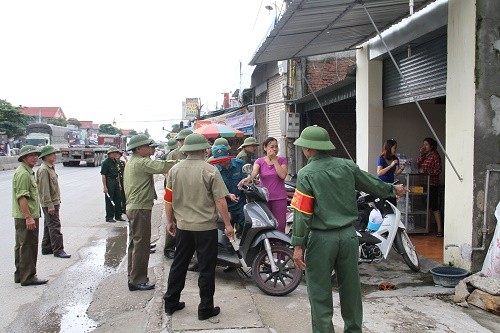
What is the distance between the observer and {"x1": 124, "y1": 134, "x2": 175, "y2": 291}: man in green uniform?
5.55 metres

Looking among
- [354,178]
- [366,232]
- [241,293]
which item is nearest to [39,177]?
[241,293]

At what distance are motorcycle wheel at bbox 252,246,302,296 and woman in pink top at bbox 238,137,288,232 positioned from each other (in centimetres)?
104

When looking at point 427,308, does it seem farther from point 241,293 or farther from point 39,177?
point 39,177

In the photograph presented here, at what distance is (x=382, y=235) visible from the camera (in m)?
6.07

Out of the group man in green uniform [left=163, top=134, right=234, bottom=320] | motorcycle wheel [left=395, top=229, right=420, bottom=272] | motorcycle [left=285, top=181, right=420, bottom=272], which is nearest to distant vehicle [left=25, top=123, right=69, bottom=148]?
motorcycle [left=285, top=181, right=420, bottom=272]

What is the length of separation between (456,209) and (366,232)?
1.15 meters

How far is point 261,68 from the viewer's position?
18656 mm

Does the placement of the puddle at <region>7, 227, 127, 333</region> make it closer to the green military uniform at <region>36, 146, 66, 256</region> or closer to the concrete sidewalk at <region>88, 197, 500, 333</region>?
the concrete sidewalk at <region>88, 197, 500, 333</region>

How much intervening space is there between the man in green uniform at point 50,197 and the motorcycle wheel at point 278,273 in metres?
3.83

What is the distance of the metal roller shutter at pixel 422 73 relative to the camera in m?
6.82

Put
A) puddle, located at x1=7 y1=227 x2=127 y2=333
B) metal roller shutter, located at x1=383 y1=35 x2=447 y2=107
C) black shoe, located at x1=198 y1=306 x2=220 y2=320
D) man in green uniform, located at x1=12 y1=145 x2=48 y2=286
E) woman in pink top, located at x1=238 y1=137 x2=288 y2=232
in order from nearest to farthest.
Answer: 1. black shoe, located at x1=198 y1=306 x2=220 y2=320
2. puddle, located at x1=7 y1=227 x2=127 y2=333
3. man in green uniform, located at x1=12 y1=145 x2=48 y2=286
4. woman in pink top, located at x1=238 y1=137 x2=288 y2=232
5. metal roller shutter, located at x1=383 y1=35 x2=447 y2=107

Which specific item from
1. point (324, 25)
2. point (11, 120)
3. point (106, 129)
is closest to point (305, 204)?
point (324, 25)

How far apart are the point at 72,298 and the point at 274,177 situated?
292cm

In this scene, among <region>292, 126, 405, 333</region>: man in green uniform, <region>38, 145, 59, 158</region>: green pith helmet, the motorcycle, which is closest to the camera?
<region>292, 126, 405, 333</region>: man in green uniform
